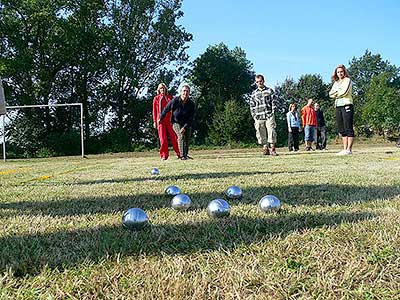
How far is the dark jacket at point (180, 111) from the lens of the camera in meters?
9.55

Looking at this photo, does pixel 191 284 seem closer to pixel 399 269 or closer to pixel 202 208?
pixel 399 269

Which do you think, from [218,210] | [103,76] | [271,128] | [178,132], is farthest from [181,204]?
[103,76]

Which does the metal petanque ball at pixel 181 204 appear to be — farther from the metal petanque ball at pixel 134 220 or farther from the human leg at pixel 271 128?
the human leg at pixel 271 128

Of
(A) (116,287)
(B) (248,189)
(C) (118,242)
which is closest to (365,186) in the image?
(B) (248,189)

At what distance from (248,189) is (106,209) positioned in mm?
1444

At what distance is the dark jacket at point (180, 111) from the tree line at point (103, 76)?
17.3m

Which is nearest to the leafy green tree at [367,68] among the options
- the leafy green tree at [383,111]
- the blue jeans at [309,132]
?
the leafy green tree at [383,111]

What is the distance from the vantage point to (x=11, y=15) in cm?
2975

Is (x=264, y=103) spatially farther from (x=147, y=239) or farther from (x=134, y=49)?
(x=134, y=49)

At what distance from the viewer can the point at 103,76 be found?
112 feet

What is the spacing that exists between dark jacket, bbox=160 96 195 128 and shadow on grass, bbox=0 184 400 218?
A: 584 cm

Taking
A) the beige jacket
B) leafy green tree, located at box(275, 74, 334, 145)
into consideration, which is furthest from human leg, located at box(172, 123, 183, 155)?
leafy green tree, located at box(275, 74, 334, 145)

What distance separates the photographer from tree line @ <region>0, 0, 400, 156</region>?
→ 95.7 feet

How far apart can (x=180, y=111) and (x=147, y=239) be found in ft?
25.0
